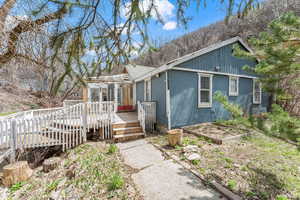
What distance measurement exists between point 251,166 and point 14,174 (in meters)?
6.18

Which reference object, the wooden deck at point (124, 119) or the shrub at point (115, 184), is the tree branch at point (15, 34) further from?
the wooden deck at point (124, 119)

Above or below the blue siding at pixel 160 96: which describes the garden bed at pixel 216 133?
below

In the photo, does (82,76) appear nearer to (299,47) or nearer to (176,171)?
(176,171)

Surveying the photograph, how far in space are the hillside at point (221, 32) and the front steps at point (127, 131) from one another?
5262 millimetres

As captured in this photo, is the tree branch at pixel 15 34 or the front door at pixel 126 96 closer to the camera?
the tree branch at pixel 15 34

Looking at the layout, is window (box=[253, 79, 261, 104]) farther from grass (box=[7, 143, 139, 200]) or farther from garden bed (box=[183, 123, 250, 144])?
grass (box=[7, 143, 139, 200])

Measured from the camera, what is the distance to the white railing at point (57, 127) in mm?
4559

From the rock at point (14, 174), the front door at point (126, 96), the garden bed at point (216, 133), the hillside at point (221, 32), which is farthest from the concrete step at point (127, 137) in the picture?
the hillside at point (221, 32)

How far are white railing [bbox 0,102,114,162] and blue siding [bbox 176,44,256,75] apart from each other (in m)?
4.35

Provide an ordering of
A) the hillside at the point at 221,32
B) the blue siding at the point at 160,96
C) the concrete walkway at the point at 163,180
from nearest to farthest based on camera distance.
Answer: the concrete walkway at the point at 163,180
the blue siding at the point at 160,96
the hillside at the point at 221,32

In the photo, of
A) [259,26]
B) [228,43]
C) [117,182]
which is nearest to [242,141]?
[117,182]

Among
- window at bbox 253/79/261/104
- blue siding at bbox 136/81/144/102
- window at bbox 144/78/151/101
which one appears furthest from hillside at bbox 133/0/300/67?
window at bbox 253/79/261/104

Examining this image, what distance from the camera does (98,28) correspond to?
8.33ft

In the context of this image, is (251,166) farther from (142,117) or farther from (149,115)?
(149,115)
